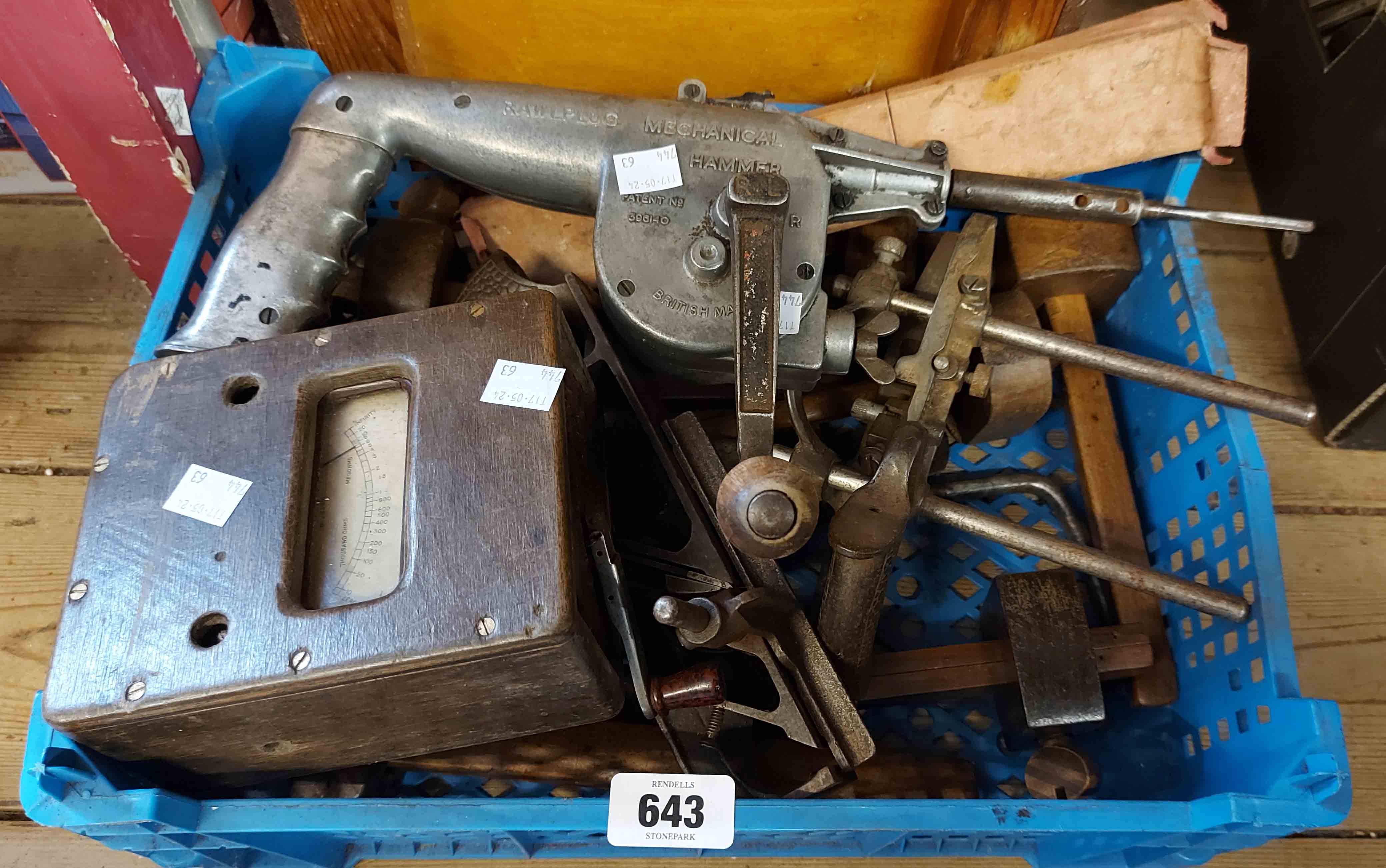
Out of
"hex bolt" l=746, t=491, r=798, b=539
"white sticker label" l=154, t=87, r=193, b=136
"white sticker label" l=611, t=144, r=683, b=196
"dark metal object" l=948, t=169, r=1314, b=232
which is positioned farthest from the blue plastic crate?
"white sticker label" l=611, t=144, r=683, b=196

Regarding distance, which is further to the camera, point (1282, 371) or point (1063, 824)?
point (1282, 371)

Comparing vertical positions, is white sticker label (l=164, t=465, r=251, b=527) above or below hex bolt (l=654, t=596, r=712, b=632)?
above

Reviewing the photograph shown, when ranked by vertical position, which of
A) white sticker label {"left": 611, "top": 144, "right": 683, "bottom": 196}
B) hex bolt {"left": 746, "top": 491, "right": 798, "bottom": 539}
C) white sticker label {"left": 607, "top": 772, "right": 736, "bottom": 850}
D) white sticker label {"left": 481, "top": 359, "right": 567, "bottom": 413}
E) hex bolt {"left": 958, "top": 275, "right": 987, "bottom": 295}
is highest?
white sticker label {"left": 611, "top": 144, "right": 683, "bottom": 196}

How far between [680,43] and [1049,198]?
44cm

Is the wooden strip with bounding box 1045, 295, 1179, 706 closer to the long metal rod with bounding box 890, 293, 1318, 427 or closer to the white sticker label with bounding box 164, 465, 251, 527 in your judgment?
the long metal rod with bounding box 890, 293, 1318, 427

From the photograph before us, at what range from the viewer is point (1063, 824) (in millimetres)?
617

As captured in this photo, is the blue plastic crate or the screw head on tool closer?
the blue plastic crate

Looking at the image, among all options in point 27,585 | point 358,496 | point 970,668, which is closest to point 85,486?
point 27,585

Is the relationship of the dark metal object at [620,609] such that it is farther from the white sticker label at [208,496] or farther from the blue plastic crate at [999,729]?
the white sticker label at [208,496]

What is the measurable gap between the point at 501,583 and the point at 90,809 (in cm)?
31

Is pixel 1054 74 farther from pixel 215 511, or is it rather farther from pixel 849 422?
pixel 215 511

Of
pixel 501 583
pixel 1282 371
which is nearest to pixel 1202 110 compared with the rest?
pixel 1282 371

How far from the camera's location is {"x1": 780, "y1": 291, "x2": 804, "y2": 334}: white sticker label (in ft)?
2.35

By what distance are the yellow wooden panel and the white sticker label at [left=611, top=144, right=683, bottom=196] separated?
0.27 metres
